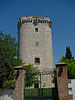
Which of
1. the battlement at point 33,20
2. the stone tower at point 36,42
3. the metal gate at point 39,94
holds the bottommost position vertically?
the metal gate at point 39,94

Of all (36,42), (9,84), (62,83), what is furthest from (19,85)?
(36,42)

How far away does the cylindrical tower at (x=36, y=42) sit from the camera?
25.7 meters

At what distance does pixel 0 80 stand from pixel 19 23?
20.5 meters

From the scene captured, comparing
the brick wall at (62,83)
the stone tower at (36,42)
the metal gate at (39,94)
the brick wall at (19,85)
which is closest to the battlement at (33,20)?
the stone tower at (36,42)

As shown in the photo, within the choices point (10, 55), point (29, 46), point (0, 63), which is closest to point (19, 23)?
point (29, 46)

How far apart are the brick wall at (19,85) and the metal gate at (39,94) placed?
1.52ft

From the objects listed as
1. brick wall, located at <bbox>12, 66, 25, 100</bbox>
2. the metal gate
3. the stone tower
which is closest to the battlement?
the stone tower

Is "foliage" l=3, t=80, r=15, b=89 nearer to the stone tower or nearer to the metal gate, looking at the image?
the metal gate

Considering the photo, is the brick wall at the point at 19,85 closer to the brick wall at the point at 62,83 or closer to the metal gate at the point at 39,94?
the metal gate at the point at 39,94

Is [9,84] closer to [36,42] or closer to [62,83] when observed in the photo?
[62,83]

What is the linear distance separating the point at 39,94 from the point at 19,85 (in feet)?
5.22

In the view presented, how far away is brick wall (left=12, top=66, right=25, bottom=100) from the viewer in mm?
9445

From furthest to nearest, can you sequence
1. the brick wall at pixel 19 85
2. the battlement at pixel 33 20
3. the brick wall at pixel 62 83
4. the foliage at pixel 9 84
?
the battlement at pixel 33 20
the foliage at pixel 9 84
the brick wall at pixel 19 85
the brick wall at pixel 62 83

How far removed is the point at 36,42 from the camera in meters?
26.5
